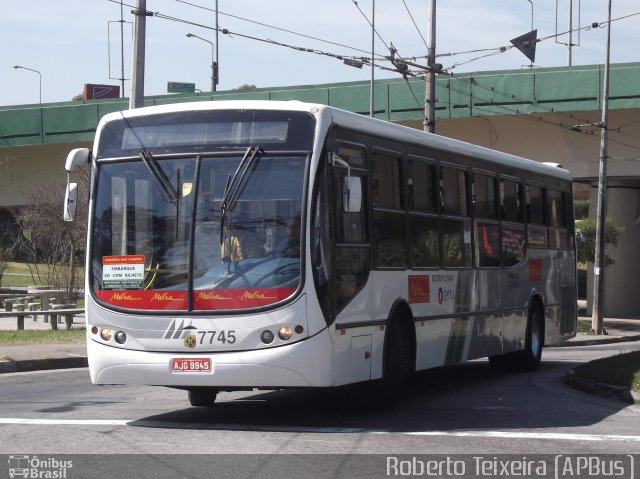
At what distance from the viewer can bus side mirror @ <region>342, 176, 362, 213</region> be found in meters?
11.6

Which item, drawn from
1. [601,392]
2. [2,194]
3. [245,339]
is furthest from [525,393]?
[2,194]

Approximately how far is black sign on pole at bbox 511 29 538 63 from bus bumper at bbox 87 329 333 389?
16.5m

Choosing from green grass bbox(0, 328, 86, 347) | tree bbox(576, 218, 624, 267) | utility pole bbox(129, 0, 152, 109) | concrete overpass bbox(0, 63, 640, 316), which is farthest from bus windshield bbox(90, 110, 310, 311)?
tree bbox(576, 218, 624, 267)

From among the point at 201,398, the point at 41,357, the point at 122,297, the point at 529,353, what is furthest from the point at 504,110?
the point at 122,297

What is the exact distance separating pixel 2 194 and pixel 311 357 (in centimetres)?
4091

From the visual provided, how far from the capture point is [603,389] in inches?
589

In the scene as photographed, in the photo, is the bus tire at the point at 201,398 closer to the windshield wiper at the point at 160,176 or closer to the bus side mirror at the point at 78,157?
the windshield wiper at the point at 160,176

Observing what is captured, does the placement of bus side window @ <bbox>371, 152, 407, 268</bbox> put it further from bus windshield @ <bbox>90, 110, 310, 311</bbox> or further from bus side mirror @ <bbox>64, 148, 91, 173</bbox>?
bus side mirror @ <bbox>64, 148, 91, 173</bbox>

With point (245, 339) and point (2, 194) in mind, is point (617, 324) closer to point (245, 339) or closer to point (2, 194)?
point (2, 194)

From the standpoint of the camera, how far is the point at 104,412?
12672 millimetres

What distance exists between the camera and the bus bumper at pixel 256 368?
433 inches

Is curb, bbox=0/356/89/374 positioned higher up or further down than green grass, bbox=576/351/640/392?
further down

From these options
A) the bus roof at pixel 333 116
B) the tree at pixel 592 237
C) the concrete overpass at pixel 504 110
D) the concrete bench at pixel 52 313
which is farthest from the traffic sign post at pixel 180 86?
the bus roof at pixel 333 116

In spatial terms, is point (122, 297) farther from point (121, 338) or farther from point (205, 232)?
point (205, 232)
